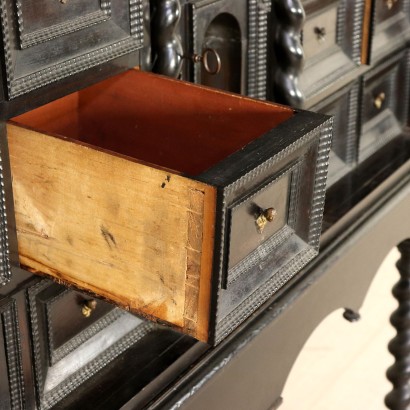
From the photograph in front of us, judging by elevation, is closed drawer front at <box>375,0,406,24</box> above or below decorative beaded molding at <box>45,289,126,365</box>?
above

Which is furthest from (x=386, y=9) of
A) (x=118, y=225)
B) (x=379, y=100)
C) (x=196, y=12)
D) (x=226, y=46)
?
(x=118, y=225)

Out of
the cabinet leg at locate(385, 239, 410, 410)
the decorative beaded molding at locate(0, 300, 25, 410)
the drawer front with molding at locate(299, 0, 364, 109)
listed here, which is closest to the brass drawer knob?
the decorative beaded molding at locate(0, 300, 25, 410)

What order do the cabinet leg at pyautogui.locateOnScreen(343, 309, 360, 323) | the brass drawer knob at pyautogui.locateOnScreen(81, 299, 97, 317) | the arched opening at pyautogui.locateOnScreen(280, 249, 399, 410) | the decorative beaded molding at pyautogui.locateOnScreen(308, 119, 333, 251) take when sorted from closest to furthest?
the decorative beaded molding at pyautogui.locateOnScreen(308, 119, 333, 251)
the brass drawer knob at pyautogui.locateOnScreen(81, 299, 97, 317)
the cabinet leg at pyautogui.locateOnScreen(343, 309, 360, 323)
the arched opening at pyautogui.locateOnScreen(280, 249, 399, 410)

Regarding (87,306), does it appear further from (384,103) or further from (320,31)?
(384,103)

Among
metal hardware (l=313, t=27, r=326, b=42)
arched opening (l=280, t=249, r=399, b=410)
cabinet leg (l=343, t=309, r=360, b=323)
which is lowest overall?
arched opening (l=280, t=249, r=399, b=410)

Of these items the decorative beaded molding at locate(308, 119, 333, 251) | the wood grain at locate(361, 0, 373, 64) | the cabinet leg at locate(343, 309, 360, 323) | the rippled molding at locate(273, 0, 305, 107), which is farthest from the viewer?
the cabinet leg at locate(343, 309, 360, 323)

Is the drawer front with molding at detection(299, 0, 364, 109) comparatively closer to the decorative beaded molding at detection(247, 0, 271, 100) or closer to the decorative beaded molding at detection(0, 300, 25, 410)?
the decorative beaded molding at detection(247, 0, 271, 100)

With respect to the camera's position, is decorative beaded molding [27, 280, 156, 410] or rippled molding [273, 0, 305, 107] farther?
rippled molding [273, 0, 305, 107]

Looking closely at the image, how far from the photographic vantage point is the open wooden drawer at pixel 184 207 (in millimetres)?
785

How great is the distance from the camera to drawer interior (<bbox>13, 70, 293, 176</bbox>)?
93 cm

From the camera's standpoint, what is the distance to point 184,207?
2.53ft

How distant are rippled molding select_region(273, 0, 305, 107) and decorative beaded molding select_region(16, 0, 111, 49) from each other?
38cm

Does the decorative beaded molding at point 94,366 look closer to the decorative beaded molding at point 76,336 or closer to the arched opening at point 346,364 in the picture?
the decorative beaded molding at point 76,336

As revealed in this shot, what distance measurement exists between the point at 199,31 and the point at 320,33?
29cm
